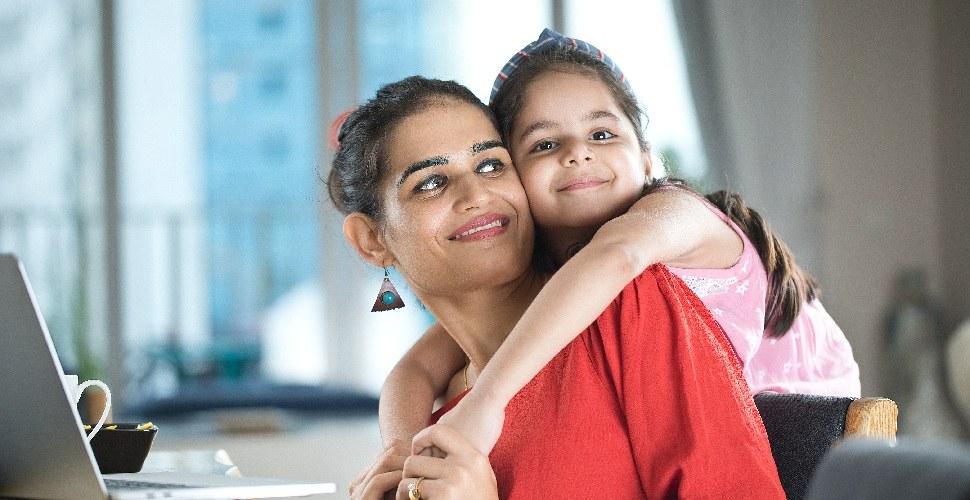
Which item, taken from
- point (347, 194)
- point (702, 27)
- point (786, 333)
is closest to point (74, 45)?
point (702, 27)

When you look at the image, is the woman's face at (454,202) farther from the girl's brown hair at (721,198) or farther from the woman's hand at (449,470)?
the woman's hand at (449,470)

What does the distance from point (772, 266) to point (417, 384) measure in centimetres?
53

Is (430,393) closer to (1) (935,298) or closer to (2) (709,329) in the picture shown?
(2) (709,329)

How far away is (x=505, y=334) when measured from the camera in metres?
1.51

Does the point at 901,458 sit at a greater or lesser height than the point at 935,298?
greater

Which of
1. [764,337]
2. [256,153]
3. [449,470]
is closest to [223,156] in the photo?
[256,153]

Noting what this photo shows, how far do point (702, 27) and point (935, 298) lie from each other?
170 cm

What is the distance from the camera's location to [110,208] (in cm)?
512

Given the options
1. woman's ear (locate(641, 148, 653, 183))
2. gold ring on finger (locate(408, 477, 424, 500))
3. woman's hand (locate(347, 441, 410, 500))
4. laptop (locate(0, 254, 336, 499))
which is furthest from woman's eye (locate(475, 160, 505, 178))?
laptop (locate(0, 254, 336, 499))

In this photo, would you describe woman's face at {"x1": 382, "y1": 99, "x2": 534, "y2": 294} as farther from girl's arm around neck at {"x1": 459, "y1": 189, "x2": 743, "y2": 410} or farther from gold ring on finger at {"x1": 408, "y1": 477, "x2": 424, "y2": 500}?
gold ring on finger at {"x1": 408, "y1": 477, "x2": 424, "y2": 500}

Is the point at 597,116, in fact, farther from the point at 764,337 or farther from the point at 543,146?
the point at 764,337

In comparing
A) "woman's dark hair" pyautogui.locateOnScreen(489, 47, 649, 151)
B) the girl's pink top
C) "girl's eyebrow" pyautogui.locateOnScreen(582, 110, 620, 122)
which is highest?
"woman's dark hair" pyautogui.locateOnScreen(489, 47, 649, 151)

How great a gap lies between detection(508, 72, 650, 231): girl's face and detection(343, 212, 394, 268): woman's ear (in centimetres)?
22

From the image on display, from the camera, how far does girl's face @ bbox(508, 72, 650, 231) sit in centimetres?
150
